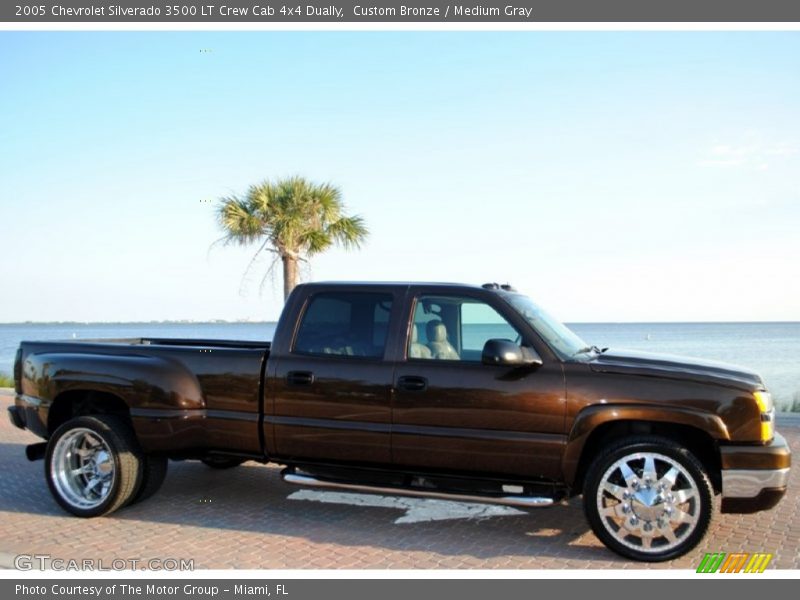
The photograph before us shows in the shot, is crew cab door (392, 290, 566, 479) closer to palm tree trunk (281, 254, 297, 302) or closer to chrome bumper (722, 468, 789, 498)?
chrome bumper (722, 468, 789, 498)

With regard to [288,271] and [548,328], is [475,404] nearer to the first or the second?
[548,328]

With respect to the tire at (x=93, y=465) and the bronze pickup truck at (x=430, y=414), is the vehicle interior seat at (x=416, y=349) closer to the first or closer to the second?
the bronze pickup truck at (x=430, y=414)

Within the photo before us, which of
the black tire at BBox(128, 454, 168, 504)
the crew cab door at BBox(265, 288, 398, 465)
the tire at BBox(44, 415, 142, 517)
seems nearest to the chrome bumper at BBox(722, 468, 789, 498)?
the crew cab door at BBox(265, 288, 398, 465)

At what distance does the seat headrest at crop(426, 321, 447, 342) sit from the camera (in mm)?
5324

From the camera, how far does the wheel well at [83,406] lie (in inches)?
238

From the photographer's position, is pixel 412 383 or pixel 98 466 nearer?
pixel 412 383

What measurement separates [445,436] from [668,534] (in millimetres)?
1622

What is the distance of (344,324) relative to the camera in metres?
5.52

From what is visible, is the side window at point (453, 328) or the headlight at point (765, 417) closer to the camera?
the headlight at point (765, 417)

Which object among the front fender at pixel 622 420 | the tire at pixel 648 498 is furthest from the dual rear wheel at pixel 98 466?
the tire at pixel 648 498

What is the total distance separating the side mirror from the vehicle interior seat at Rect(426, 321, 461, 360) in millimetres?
444

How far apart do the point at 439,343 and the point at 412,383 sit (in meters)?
0.42

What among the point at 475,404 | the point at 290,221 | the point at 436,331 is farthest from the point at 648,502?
the point at 290,221

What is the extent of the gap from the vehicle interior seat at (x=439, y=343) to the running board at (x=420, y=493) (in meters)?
1.00
